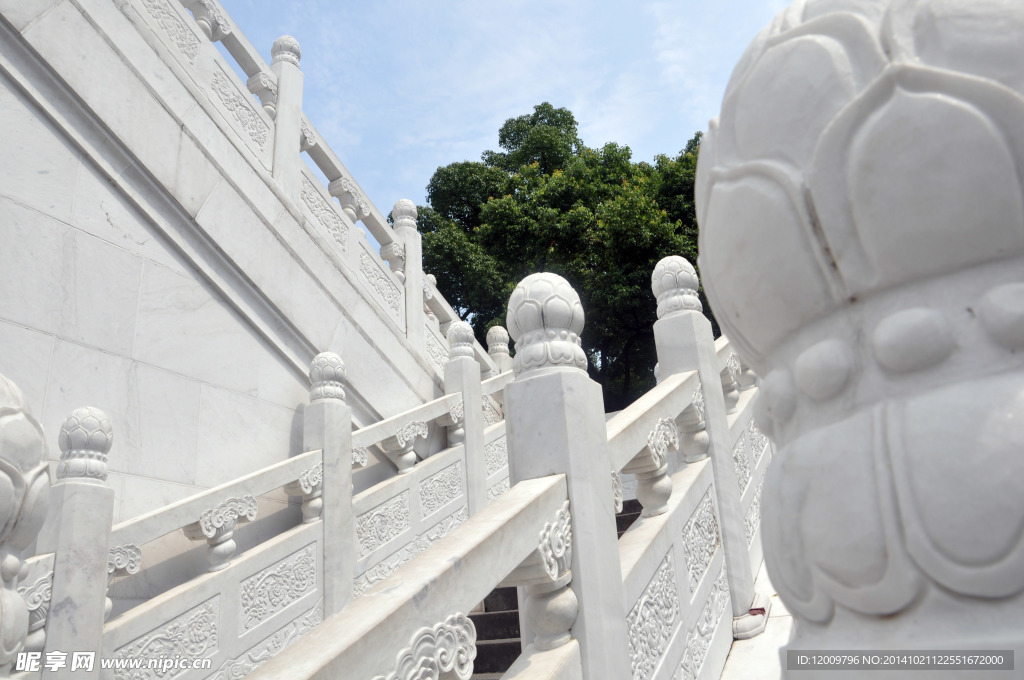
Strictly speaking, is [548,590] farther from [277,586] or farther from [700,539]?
[277,586]

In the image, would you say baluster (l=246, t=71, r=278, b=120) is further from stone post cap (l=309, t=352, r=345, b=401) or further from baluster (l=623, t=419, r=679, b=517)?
baluster (l=623, t=419, r=679, b=517)

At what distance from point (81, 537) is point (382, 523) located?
7.44ft

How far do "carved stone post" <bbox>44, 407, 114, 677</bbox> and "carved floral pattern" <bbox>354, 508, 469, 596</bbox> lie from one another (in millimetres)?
1708

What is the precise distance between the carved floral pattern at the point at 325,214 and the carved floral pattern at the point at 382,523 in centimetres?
276

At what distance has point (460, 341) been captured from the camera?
7.27 metres

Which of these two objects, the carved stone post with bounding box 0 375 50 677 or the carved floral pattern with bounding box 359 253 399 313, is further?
the carved floral pattern with bounding box 359 253 399 313

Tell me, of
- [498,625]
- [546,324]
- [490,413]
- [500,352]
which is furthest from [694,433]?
[500,352]

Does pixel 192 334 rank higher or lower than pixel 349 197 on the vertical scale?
lower

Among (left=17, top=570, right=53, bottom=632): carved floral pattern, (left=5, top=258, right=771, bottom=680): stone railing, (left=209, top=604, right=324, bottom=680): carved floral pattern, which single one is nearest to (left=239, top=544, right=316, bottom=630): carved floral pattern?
(left=5, top=258, right=771, bottom=680): stone railing

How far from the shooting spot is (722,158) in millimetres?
1251

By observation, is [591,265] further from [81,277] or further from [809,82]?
[809,82]

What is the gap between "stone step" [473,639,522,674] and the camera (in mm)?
3830

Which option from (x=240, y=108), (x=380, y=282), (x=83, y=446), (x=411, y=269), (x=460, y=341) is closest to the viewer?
(x=83, y=446)

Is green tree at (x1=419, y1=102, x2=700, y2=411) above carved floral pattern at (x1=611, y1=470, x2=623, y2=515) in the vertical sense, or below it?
above
